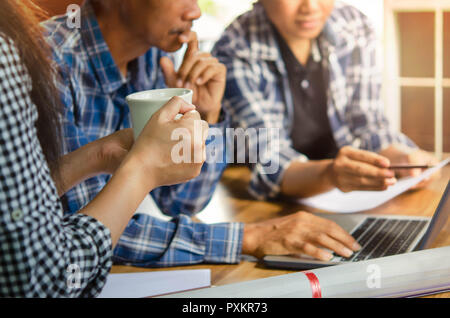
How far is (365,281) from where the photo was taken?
2.15ft

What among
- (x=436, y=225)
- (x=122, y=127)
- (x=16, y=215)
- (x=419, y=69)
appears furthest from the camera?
(x=419, y=69)

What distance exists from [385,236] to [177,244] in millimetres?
297

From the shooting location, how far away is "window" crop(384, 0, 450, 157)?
72.8 inches

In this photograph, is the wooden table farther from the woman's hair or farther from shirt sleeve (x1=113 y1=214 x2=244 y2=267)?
the woman's hair

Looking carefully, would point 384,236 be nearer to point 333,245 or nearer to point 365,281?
point 333,245

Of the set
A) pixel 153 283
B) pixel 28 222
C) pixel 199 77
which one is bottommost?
pixel 153 283

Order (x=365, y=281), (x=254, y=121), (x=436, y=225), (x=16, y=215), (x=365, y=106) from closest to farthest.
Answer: (x=16, y=215)
(x=365, y=281)
(x=436, y=225)
(x=254, y=121)
(x=365, y=106)

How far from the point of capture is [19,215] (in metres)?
0.51

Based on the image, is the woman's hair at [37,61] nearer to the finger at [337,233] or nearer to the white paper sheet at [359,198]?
the finger at [337,233]

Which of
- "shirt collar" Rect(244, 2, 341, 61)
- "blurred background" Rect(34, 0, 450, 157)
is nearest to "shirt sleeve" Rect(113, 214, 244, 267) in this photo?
"shirt collar" Rect(244, 2, 341, 61)

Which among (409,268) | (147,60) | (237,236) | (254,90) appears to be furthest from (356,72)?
(409,268)

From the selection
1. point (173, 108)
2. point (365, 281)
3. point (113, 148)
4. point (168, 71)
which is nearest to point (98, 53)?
point (168, 71)

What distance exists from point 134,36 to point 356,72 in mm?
594

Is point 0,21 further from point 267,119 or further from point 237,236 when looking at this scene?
point 267,119
